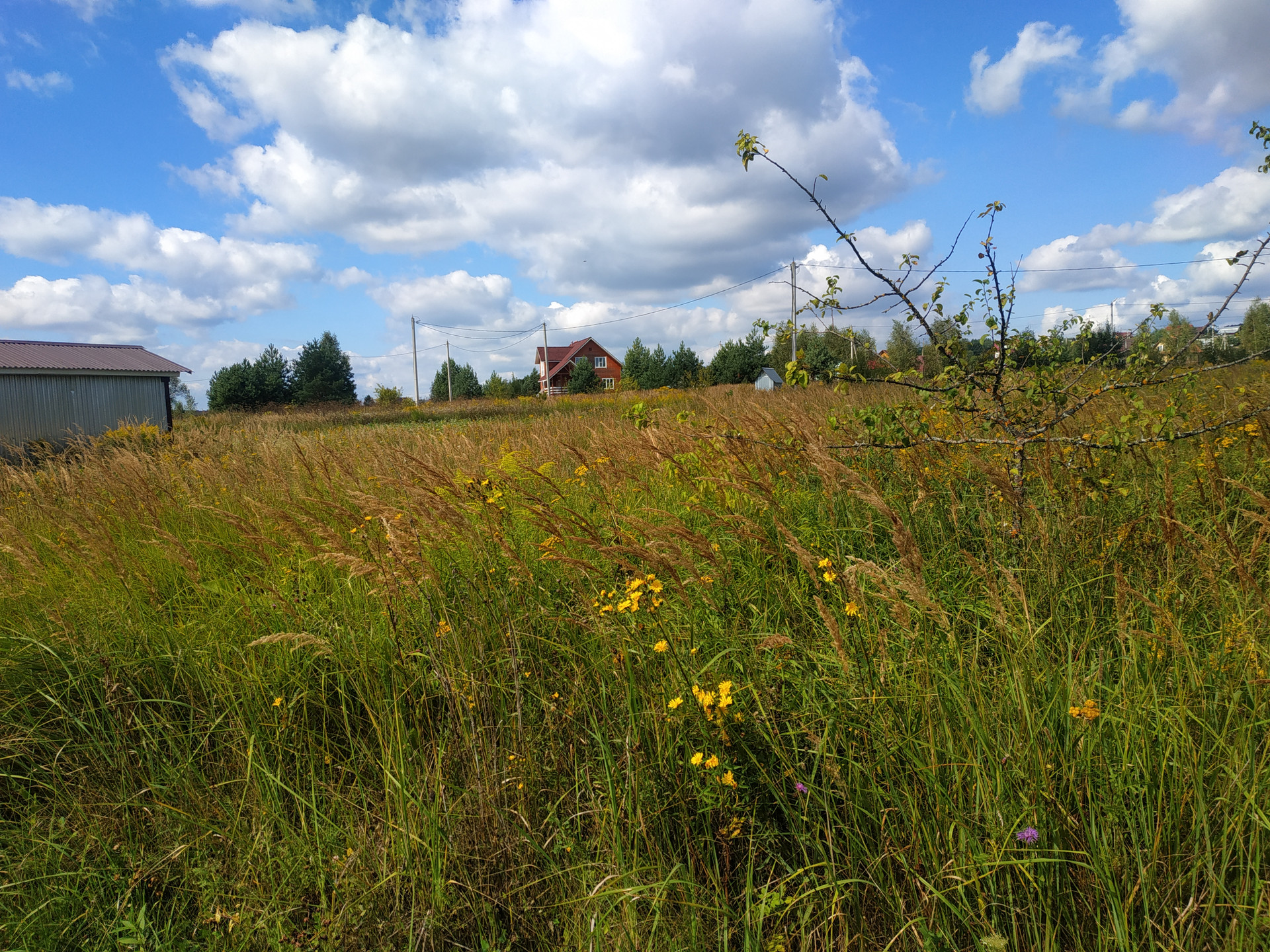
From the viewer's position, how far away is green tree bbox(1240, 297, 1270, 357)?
49.0m

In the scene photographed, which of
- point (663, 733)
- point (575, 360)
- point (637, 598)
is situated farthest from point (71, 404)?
point (575, 360)

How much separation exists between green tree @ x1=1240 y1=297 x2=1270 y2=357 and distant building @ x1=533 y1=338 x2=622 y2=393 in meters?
58.0

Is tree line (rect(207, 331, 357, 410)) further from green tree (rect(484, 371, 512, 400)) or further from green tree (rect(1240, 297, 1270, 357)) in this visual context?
green tree (rect(1240, 297, 1270, 357))

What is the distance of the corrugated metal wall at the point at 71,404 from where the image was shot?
19.8m

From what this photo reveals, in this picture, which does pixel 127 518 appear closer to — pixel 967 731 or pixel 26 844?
pixel 26 844

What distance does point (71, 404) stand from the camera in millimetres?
21438

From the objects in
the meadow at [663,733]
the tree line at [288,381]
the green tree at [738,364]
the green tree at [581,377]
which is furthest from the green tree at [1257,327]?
Result: the tree line at [288,381]

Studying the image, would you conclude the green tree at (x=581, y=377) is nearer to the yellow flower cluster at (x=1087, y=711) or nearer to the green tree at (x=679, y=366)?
the green tree at (x=679, y=366)

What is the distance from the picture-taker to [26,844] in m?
Answer: 1.97

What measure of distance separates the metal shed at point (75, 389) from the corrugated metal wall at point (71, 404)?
2 centimetres

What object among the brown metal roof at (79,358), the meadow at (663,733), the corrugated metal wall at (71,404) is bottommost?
the meadow at (663,733)

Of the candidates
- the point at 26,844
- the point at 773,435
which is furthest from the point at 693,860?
the point at 773,435

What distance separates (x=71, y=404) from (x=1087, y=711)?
95.4ft

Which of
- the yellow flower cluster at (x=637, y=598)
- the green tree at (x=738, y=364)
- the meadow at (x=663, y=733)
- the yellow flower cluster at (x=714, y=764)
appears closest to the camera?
the meadow at (x=663, y=733)
